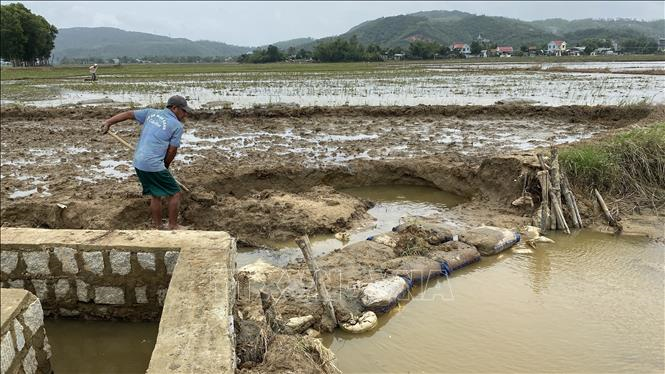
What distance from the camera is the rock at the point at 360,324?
12.9 feet

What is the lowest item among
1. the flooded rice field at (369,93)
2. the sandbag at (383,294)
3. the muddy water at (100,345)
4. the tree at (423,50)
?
the muddy water at (100,345)

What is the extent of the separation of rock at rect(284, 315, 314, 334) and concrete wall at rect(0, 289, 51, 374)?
5.53ft

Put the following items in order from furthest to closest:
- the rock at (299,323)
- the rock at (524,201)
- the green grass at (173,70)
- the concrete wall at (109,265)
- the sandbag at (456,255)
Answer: the green grass at (173,70)
the rock at (524,201)
the sandbag at (456,255)
the rock at (299,323)
the concrete wall at (109,265)

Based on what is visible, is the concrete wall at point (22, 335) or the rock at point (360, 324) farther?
the rock at point (360, 324)

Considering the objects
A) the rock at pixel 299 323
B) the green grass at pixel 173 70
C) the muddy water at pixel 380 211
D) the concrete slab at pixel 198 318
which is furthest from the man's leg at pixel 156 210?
the green grass at pixel 173 70

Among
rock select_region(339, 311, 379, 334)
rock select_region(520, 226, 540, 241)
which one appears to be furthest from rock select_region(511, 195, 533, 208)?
rock select_region(339, 311, 379, 334)

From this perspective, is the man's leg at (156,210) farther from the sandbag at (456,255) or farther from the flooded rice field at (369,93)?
the flooded rice field at (369,93)

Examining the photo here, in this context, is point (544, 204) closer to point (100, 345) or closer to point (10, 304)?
point (100, 345)

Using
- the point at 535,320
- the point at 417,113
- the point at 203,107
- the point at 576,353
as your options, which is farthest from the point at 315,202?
the point at 203,107

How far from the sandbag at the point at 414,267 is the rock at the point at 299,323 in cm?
114

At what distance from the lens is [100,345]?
142 inches

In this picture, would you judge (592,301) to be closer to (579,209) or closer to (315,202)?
(579,209)

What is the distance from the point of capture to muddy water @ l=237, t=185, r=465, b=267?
566cm

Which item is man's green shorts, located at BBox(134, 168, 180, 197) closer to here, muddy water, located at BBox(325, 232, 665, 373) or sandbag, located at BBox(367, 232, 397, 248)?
sandbag, located at BBox(367, 232, 397, 248)
